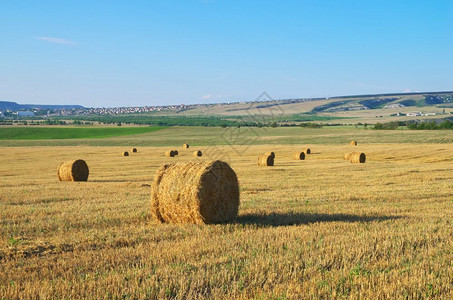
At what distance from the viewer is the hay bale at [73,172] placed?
26406 mm

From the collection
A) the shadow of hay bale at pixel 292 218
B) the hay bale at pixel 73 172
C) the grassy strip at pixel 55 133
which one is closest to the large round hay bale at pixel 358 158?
the hay bale at pixel 73 172

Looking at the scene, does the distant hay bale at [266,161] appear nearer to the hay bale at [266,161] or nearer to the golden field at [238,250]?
the hay bale at [266,161]

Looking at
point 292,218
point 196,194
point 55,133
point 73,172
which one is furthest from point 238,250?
point 55,133

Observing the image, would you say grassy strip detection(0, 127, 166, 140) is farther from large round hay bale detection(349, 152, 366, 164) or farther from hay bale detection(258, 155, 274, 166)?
large round hay bale detection(349, 152, 366, 164)

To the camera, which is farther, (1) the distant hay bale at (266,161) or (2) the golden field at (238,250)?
(1) the distant hay bale at (266,161)

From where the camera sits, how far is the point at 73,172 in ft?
86.4

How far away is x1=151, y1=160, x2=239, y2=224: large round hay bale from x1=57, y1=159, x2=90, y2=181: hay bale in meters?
15.1

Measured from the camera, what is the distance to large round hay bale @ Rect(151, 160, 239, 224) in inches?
465

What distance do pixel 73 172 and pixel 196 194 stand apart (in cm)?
1643

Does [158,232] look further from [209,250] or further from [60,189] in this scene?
[60,189]

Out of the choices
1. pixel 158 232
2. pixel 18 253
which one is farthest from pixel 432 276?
pixel 18 253

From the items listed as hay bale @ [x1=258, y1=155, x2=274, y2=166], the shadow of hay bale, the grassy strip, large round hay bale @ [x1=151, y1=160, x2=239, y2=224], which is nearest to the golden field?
the shadow of hay bale

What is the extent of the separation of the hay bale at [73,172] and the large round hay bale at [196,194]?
15.1m

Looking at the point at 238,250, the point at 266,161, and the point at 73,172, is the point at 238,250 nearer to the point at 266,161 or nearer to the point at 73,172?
the point at 73,172
